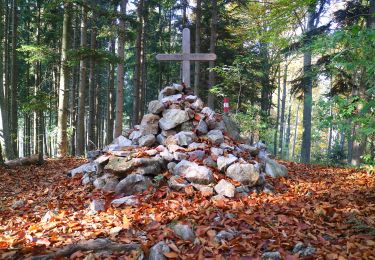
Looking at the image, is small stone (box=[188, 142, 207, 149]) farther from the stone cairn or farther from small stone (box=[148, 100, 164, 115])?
small stone (box=[148, 100, 164, 115])

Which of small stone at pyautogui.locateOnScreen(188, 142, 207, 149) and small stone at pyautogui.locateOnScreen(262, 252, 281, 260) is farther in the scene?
small stone at pyautogui.locateOnScreen(188, 142, 207, 149)

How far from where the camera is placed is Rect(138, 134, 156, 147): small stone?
693cm

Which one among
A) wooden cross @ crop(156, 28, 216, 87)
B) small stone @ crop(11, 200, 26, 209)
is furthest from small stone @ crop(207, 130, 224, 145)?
small stone @ crop(11, 200, 26, 209)

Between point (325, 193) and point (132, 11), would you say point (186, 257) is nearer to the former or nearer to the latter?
point (325, 193)

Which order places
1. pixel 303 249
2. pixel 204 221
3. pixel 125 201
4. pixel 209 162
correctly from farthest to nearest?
pixel 209 162
pixel 125 201
pixel 204 221
pixel 303 249

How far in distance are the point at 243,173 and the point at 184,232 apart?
246 cm

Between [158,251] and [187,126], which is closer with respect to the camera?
[158,251]

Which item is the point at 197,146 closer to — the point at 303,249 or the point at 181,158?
the point at 181,158

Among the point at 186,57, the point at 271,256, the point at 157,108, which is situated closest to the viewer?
the point at 271,256

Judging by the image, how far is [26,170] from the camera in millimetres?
8414

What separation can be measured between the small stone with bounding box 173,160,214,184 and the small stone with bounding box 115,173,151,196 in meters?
0.66

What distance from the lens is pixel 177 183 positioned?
5555 mm

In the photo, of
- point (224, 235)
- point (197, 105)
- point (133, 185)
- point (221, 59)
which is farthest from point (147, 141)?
point (221, 59)

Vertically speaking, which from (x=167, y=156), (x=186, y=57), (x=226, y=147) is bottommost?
(x=167, y=156)
